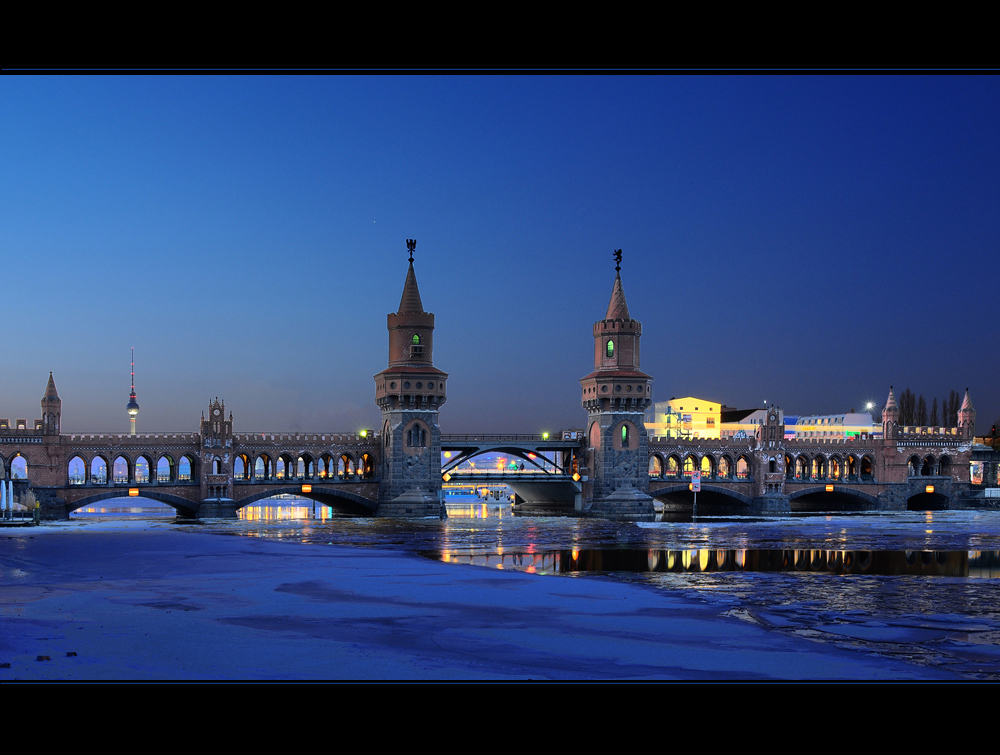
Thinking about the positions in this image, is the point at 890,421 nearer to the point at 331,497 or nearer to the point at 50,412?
the point at 331,497

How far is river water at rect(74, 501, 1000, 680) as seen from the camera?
903 inches

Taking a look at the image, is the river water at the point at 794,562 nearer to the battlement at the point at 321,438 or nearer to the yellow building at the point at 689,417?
the battlement at the point at 321,438

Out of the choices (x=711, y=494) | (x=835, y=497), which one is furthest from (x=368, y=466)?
(x=835, y=497)

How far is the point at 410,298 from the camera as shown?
7831cm

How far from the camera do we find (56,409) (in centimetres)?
6912

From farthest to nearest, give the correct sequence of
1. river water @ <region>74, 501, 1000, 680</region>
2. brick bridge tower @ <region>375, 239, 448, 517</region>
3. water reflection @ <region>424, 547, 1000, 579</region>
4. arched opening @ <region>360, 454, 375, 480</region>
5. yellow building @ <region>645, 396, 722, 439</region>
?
yellow building @ <region>645, 396, 722, 439</region> < arched opening @ <region>360, 454, 375, 480</region> < brick bridge tower @ <region>375, 239, 448, 517</region> < water reflection @ <region>424, 547, 1000, 579</region> < river water @ <region>74, 501, 1000, 680</region>

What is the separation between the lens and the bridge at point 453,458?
7094 cm

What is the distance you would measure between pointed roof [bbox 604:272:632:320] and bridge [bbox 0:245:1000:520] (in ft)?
0.38

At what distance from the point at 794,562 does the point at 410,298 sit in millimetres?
44295

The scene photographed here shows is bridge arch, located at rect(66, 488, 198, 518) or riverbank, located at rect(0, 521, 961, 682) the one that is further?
bridge arch, located at rect(66, 488, 198, 518)

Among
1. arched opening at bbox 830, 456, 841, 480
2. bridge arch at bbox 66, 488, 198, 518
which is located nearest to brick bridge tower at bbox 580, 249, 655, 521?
arched opening at bbox 830, 456, 841, 480

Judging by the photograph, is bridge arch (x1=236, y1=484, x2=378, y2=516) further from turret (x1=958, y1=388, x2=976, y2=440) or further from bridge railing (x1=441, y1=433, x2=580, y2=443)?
turret (x1=958, y1=388, x2=976, y2=440)

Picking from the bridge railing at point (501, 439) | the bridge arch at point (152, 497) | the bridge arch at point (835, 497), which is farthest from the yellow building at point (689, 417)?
the bridge arch at point (152, 497)

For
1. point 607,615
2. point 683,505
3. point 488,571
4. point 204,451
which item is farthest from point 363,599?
point 683,505
